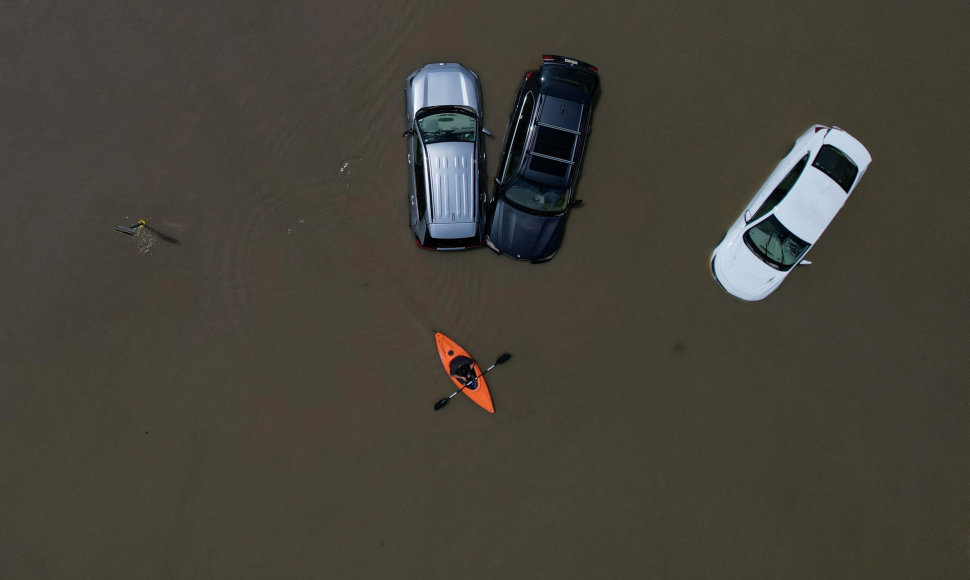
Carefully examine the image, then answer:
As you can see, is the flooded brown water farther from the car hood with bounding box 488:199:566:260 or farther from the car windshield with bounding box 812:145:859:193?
the car windshield with bounding box 812:145:859:193

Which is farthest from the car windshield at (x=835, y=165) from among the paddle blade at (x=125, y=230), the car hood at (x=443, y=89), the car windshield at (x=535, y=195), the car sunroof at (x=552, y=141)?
the paddle blade at (x=125, y=230)

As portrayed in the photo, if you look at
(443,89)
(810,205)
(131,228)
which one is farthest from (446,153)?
(810,205)

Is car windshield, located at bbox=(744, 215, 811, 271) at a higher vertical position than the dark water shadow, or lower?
higher

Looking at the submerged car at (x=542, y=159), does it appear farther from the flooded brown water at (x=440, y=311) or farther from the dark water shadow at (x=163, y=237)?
the dark water shadow at (x=163, y=237)

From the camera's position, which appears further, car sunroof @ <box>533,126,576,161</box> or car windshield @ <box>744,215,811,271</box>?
car windshield @ <box>744,215,811,271</box>

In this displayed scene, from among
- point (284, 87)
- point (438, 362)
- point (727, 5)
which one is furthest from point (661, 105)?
point (284, 87)

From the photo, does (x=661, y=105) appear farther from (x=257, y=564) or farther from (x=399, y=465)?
(x=257, y=564)

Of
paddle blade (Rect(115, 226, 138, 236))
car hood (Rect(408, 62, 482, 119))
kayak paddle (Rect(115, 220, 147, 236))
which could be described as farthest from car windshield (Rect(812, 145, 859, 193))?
paddle blade (Rect(115, 226, 138, 236))
